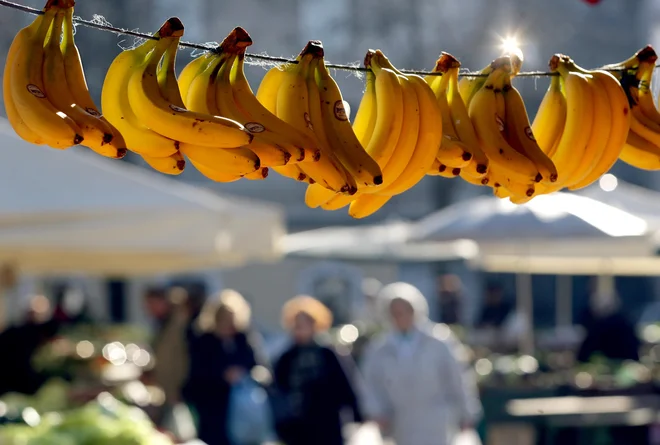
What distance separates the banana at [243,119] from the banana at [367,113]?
0.35 m

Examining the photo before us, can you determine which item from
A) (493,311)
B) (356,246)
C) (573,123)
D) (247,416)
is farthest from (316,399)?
(356,246)

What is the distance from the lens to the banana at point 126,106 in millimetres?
2473

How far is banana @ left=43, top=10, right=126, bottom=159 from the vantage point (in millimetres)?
2283

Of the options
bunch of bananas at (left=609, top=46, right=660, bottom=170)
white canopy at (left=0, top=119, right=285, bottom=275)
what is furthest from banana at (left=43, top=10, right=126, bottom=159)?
white canopy at (left=0, top=119, right=285, bottom=275)

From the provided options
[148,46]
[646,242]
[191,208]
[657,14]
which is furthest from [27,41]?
[657,14]

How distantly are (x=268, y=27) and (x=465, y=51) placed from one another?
4.31 meters

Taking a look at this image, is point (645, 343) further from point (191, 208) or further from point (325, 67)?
point (325, 67)

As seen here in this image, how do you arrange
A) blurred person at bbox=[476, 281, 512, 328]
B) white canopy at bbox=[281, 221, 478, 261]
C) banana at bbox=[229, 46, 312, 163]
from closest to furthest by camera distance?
banana at bbox=[229, 46, 312, 163]
blurred person at bbox=[476, 281, 512, 328]
white canopy at bbox=[281, 221, 478, 261]

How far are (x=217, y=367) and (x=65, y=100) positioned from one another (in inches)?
235

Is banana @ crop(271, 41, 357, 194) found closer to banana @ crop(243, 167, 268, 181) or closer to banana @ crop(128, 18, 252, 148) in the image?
banana @ crop(243, 167, 268, 181)

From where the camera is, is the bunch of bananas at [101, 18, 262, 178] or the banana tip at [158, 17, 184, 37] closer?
the bunch of bananas at [101, 18, 262, 178]

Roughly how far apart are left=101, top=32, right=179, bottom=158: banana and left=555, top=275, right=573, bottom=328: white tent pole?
22.3 metres

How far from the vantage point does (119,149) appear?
2283 millimetres

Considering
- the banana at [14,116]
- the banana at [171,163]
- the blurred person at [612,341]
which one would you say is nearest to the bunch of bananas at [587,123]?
the banana at [171,163]
